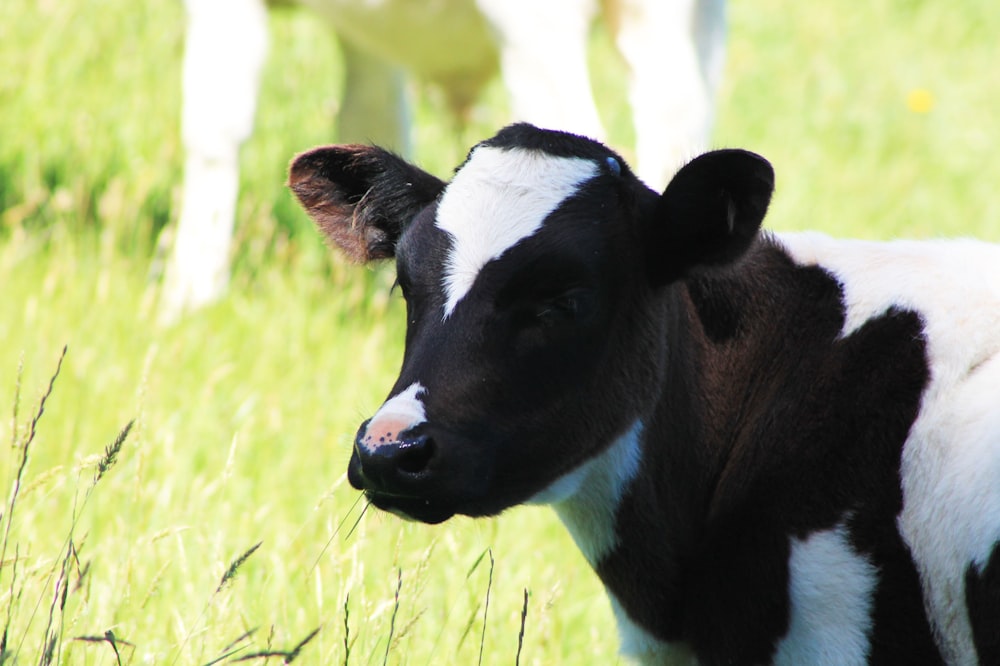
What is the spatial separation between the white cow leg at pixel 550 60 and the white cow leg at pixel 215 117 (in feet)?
5.16

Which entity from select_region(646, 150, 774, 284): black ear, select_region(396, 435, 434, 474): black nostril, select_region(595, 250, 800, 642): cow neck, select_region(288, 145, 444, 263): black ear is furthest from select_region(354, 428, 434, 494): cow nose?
select_region(288, 145, 444, 263): black ear

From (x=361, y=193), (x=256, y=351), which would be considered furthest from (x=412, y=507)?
(x=256, y=351)

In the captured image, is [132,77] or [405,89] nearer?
[405,89]

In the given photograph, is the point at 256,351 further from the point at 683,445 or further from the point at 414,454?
the point at 414,454

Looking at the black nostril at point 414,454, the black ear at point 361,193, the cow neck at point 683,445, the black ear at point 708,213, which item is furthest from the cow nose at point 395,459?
the black ear at point 361,193

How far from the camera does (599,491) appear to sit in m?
3.33

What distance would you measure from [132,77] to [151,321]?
11.8 ft

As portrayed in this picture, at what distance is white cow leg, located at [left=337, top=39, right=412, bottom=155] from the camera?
7762 millimetres

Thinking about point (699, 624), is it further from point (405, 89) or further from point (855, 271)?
point (405, 89)

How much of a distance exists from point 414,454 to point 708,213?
936 mm

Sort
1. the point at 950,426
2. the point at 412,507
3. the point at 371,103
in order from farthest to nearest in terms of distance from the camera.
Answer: the point at 371,103 → the point at 950,426 → the point at 412,507

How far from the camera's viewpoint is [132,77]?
9.30 meters

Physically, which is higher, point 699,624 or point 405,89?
point 405,89

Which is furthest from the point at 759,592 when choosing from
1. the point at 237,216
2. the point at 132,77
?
the point at 132,77
